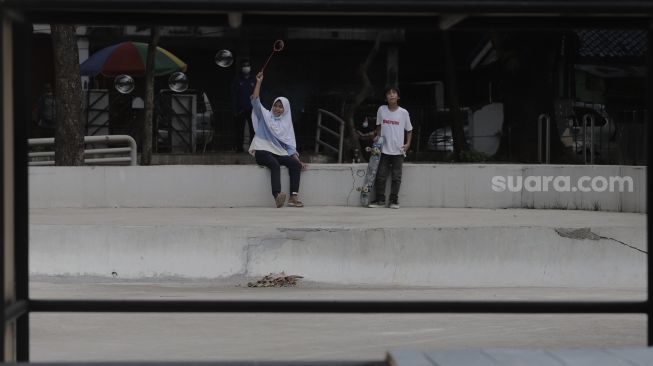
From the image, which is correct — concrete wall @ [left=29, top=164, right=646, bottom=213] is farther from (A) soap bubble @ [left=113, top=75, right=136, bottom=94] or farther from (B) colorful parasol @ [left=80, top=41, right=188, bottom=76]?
(B) colorful parasol @ [left=80, top=41, right=188, bottom=76]

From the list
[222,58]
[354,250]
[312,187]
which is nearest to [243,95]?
[222,58]

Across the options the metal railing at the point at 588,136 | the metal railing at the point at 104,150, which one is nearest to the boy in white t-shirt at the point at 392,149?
the metal railing at the point at 588,136

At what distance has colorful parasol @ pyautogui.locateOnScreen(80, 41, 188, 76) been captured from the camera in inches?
953

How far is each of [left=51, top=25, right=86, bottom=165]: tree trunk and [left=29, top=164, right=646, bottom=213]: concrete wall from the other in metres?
2.86

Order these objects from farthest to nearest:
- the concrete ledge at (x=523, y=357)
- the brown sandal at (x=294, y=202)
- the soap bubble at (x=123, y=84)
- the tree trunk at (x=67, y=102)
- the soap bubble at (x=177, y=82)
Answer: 1. the soap bubble at (x=123, y=84)
2. the soap bubble at (x=177, y=82)
3. the tree trunk at (x=67, y=102)
4. the brown sandal at (x=294, y=202)
5. the concrete ledge at (x=523, y=357)

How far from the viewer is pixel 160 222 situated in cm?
1170

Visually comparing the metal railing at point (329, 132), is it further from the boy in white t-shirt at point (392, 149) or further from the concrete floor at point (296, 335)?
the concrete floor at point (296, 335)

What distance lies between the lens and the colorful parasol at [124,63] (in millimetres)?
24203

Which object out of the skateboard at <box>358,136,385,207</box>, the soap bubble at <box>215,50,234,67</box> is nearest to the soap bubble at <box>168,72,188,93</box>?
the soap bubble at <box>215,50,234,67</box>
